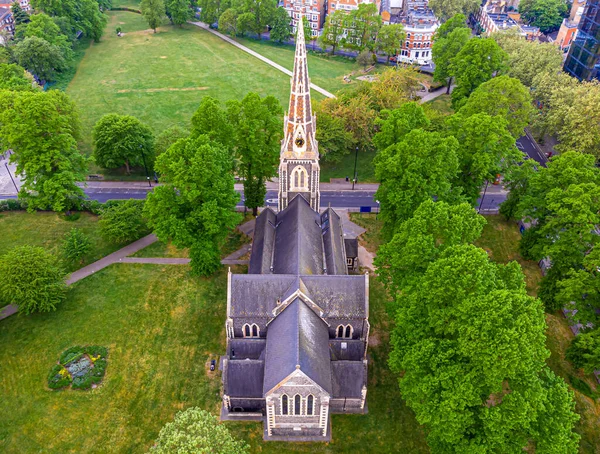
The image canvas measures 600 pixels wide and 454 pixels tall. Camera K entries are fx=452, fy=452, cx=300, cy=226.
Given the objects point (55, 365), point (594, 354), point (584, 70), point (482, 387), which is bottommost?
point (55, 365)

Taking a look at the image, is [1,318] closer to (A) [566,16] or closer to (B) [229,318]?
(B) [229,318]

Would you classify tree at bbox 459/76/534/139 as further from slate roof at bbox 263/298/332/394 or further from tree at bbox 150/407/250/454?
tree at bbox 150/407/250/454

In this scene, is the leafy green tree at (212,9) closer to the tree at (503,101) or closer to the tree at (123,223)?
the tree at (503,101)

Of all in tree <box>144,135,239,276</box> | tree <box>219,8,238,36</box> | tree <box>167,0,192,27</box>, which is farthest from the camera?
tree <box>167,0,192,27</box>

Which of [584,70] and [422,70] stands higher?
[584,70]

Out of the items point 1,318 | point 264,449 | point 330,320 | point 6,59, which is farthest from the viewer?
point 6,59

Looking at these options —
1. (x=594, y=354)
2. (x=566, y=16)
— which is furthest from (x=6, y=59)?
(x=566, y=16)

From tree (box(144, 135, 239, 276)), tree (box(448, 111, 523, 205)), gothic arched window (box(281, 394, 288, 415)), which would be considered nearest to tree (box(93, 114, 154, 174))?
tree (box(144, 135, 239, 276))

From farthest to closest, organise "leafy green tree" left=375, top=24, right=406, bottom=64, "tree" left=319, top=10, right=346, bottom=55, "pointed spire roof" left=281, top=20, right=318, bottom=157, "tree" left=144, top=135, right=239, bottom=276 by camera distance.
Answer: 1. "tree" left=319, top=10, right=346, bottom=55
2. "leafy green tree" left=375, top=24, right=406, bottom=64
3. "tree" left=144, top=135, right=239, bottom=276
4. "pointed spire roof" left=281, top=20, right=318, bottom=157
